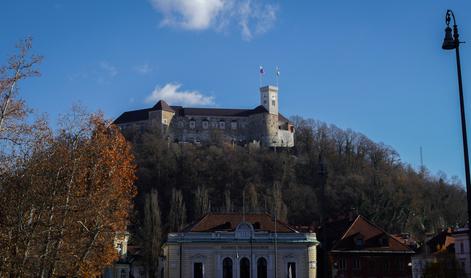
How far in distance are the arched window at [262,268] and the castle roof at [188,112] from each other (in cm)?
11937

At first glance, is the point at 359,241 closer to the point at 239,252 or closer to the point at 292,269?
the point at 292,269

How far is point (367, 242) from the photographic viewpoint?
6456 centimetres

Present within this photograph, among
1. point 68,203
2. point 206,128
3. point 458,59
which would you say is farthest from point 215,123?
point 458,59

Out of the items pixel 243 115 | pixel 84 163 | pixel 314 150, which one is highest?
pixel 243 115

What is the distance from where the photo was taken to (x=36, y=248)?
31.5m

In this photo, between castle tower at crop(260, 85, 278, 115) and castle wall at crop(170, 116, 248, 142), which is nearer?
castle wall at crop(170, 116, 248, 142)

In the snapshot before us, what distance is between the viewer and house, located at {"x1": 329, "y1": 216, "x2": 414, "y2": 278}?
2495 inches

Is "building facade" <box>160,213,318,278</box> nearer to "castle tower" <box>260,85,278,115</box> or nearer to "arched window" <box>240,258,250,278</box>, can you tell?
"arched window" <box>240,258,250,278</box>

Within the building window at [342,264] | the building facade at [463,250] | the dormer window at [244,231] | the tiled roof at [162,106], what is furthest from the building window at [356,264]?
the tiled roof at [162,106]

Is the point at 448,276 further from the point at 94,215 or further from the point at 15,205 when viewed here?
the point at 15,205

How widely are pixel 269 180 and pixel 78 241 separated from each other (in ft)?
357

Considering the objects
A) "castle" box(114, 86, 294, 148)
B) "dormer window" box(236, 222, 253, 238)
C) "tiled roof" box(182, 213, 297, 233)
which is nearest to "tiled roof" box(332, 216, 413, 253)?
"tiled roof" box(182, 213, 297, 233)

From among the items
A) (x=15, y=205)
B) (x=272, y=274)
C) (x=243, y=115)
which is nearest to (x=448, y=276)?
(x=272, y=274)

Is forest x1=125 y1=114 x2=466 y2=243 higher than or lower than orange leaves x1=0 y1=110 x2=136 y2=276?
higher
